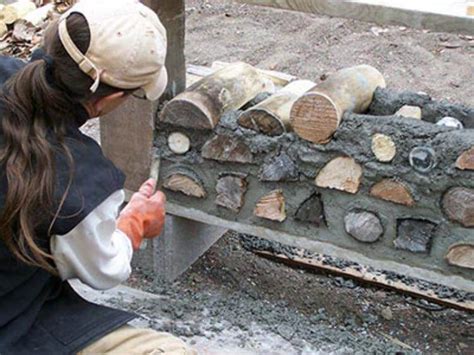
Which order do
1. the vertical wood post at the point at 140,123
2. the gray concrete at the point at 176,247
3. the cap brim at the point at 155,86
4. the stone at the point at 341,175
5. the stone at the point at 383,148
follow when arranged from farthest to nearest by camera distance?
1. the gray concrete at the point at 176,247
2. the vertical wood post at the point at 140,123
3. the stone at the point at 341,175
4. the stone at the point at 383,148
5. the cap brim at the point at 155,86

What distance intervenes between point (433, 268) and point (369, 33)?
4537 millimetres

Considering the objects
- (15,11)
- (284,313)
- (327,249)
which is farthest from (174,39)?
(15,11)

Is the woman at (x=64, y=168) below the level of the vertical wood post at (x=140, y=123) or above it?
above

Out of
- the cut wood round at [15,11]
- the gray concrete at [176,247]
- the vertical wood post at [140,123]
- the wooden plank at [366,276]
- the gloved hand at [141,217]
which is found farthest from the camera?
the cut wood round at [15,11]

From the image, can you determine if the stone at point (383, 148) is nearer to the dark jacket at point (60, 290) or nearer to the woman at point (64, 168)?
the woman at point (64, 168)

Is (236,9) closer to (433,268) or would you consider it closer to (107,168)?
(433,268)

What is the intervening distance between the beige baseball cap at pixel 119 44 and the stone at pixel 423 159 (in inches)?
39.9

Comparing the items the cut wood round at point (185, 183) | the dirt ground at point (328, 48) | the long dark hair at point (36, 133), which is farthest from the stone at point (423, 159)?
the dirt ground at point (328, 48)

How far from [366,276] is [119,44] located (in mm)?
2033

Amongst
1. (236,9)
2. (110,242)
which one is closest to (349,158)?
(110,242)

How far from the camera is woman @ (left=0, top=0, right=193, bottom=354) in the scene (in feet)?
6.63

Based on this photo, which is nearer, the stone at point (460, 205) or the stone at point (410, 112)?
the stone at point (460, 205)

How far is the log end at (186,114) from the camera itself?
3.16m

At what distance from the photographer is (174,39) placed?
3303 millimetres
